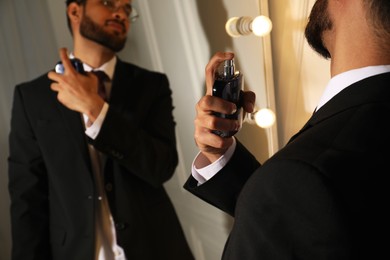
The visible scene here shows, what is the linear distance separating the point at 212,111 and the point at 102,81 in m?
0.65

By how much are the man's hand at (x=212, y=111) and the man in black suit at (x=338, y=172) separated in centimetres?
12

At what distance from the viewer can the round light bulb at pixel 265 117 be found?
2.98 feet

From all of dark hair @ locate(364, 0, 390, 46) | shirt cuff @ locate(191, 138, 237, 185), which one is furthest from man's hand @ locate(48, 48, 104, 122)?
dark hair @ locate(364, 0, 390, 46)

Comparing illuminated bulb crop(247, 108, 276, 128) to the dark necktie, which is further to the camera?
the dark necktie

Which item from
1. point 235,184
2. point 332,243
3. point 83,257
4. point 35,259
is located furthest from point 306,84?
point 35,259

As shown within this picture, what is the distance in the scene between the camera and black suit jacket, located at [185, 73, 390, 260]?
365 millimetres

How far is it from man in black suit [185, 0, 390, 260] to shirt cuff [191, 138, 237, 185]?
18 cm

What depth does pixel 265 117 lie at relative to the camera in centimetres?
91

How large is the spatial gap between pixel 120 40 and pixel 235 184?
0.66 metres

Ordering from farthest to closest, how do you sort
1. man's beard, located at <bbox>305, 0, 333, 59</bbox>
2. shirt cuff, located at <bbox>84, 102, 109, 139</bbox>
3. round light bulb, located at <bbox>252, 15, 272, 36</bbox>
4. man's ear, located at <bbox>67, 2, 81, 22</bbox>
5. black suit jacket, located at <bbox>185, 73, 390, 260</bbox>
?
man's ear, located at <bbox>67, 2, 81, 22</bbox>, shirt cuff, located at <bbox>84, 102, 109, 139</bbox>, round light bulb, located at <bbox>252, 15, 272, 36</bbox>, man's beard, located at <bbox>305, 0, 333, 59</bbox>, black suit jacket, located at <bbox>185, 73, 390, 260</bbox>

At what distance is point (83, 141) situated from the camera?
1.01m

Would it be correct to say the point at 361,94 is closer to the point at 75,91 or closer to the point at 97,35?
the point at 75,91

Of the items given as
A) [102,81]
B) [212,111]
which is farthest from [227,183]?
[102,81]

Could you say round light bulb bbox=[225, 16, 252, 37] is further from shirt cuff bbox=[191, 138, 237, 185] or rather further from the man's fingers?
the man's fingers
